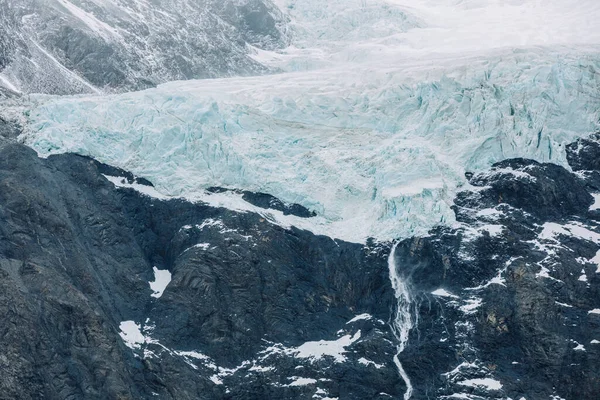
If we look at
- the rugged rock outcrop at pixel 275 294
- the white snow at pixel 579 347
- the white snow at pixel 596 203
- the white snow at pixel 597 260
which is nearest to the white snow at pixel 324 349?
the rugged rock outcrop at pixel 275 294

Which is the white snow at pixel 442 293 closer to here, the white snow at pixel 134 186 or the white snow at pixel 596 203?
the white snow at pixel 596 203

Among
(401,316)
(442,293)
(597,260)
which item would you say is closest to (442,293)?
(442,293)

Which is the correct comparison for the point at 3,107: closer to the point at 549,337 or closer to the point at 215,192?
the point at 215,192

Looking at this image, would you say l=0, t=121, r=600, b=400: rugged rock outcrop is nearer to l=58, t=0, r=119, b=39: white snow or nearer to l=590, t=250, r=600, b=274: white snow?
l=590, t=250, r=600, b=274: white snow

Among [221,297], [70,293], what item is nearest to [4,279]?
[70,293]

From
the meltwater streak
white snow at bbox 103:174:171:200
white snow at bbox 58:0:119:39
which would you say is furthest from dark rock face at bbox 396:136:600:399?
white snow at bbox 58:0:119:39
